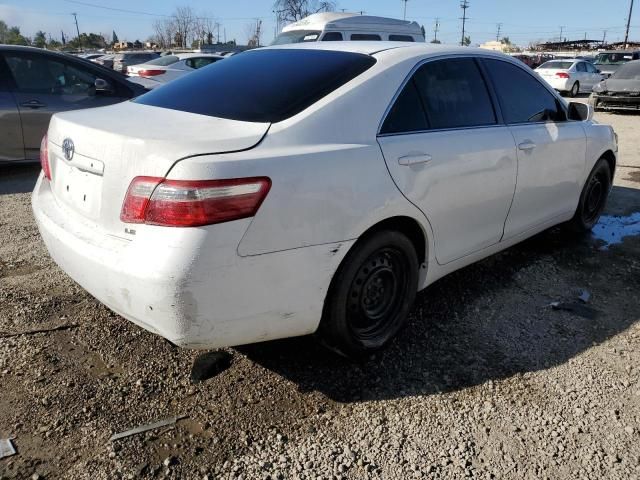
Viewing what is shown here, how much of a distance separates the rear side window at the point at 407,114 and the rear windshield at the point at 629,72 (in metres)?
14.6

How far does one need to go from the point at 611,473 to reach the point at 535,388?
0.57 metres

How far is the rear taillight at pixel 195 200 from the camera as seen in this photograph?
211 centimetres

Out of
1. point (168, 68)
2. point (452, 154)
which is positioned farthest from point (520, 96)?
point (168, 68)

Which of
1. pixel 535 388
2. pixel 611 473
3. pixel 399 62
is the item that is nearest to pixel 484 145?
pixel 399 62

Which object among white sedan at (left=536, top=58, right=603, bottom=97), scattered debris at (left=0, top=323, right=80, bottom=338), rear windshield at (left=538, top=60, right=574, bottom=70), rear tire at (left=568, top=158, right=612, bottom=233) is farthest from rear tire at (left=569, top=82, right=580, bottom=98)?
scattered debris at (left=0, top=323, right=80, bottom=338)

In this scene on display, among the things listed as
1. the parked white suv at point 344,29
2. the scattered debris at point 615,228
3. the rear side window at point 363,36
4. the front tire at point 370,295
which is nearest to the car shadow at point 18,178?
the front tire at point 370,295

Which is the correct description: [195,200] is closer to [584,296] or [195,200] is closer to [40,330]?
[40,330]

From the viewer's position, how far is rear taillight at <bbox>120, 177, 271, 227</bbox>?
211 cm

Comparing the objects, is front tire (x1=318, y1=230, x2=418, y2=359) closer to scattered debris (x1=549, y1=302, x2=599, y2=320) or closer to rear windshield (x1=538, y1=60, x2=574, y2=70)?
scattered debris (x1=549, y1=302, x2=599, y2=320)

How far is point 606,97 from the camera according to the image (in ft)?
49.1

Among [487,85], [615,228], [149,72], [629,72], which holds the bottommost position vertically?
[615,228]

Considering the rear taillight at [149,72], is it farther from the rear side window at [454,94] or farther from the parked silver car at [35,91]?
the rear side window at [454,94]

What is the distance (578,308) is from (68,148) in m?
3.23

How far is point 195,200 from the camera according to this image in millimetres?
2104
